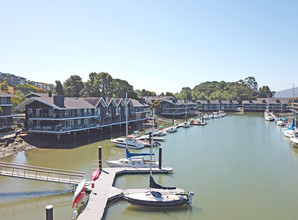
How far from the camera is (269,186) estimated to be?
21.7m

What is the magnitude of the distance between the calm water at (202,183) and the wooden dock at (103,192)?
0.77 meters

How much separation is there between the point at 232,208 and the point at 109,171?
1217 centimetres

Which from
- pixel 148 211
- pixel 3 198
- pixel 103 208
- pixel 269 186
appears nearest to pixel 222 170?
pixel 269 186

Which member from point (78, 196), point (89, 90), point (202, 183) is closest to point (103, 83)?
point (89, 90)

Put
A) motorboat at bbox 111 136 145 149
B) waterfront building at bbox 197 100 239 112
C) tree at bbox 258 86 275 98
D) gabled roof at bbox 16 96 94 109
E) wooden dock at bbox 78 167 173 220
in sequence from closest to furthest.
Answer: wooden dock at bbox 78 167 173 220
motorboat at bbox 111 136 145 149
gabled roof at bbox 16 96 94 109
waterfront building at bbox 197 100 239 112
tree at bbox 258 86 275 98

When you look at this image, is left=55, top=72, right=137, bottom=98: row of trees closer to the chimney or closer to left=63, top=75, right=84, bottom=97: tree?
left=63, top=75, right=84, bottom=97: tree

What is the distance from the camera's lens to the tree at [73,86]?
80.5m

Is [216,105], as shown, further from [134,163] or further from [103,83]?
[134,163]

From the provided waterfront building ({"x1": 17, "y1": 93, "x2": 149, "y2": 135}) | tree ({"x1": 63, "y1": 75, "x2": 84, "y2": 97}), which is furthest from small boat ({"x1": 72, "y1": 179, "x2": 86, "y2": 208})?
tree ({"x1": 63, "y1": 75, "x2": 84, "y2": 97})

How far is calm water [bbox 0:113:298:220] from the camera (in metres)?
16.8

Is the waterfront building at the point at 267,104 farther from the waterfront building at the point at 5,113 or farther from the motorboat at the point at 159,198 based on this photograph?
the waterfront building at the point at 5,113

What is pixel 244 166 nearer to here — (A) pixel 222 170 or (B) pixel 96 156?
(A) pixel 222 170

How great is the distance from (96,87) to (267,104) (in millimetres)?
88129

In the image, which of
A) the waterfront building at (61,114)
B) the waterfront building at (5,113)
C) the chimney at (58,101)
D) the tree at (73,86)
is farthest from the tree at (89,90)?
the chimney at (58,101)
